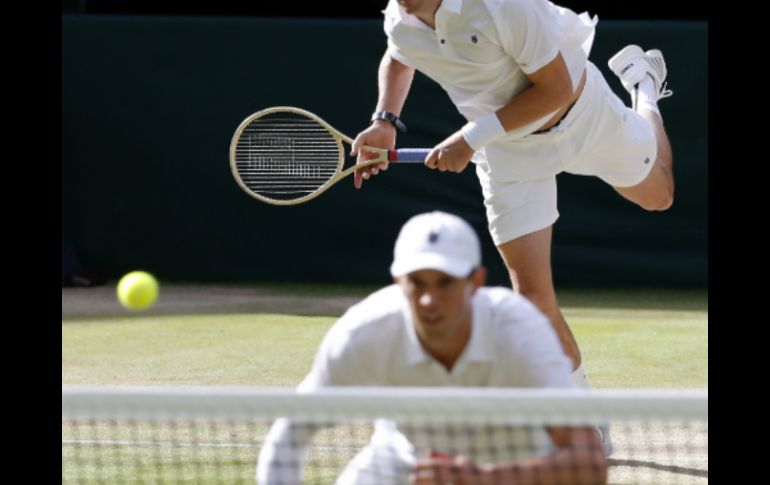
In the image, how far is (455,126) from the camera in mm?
9570

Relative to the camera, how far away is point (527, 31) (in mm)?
4531

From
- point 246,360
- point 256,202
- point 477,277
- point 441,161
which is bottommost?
point 246,360

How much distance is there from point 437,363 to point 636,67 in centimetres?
332

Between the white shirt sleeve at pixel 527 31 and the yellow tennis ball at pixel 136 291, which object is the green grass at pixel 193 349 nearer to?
the yellow tennis ball at pixel 136 291

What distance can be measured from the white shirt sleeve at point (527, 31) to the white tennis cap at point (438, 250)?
1542mm

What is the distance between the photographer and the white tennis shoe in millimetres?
6117

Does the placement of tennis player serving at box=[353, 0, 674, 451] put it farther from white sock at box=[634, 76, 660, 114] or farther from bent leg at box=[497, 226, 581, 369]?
white sock at box=[634, 76, 660, 114]

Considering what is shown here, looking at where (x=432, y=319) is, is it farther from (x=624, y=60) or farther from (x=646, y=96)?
(x=624, y=60)

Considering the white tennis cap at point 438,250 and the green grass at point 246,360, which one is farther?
the green grass at point 246,360

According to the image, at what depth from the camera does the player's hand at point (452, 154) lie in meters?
4.59

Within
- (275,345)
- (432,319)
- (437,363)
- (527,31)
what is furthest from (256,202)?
(432,319)

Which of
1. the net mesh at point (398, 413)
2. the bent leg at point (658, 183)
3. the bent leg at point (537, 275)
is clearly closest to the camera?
the net mesh at point (398, 413)

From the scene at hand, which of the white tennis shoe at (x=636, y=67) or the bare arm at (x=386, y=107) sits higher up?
the white tennis shoe at (x=636, y=67)

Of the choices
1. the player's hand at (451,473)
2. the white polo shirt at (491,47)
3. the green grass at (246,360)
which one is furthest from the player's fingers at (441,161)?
the player's hand at (451,473)
